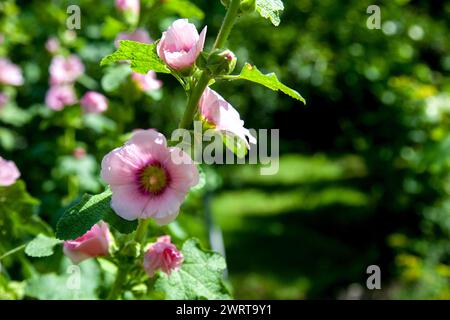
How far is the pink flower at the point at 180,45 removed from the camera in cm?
95

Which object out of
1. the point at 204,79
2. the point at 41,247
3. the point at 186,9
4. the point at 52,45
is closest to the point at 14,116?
the point at 52,45

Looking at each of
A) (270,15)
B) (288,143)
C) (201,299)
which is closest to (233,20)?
(270,15)

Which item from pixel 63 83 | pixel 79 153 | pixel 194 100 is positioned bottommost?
pixel 194 100

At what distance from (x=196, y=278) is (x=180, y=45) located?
1.32ft

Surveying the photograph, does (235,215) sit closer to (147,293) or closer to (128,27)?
(128,27)

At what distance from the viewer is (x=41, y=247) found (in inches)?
44.3

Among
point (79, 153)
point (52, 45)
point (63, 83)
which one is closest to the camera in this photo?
point (79, 153)

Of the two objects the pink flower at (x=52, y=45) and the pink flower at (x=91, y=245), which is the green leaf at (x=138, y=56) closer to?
the pink flower at (x=91, y=245)

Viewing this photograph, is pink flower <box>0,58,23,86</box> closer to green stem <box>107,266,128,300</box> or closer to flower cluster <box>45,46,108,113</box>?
flower cluster <box>45,46,108,113</box>

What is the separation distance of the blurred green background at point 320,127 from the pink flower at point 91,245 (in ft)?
2.61

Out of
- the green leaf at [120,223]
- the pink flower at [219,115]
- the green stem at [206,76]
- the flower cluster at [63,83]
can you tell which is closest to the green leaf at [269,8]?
the green stem at [206,76]

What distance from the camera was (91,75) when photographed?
8.89 ft

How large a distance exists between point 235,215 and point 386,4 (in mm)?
2736

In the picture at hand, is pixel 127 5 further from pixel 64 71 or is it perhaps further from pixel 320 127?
pixel 320 127
